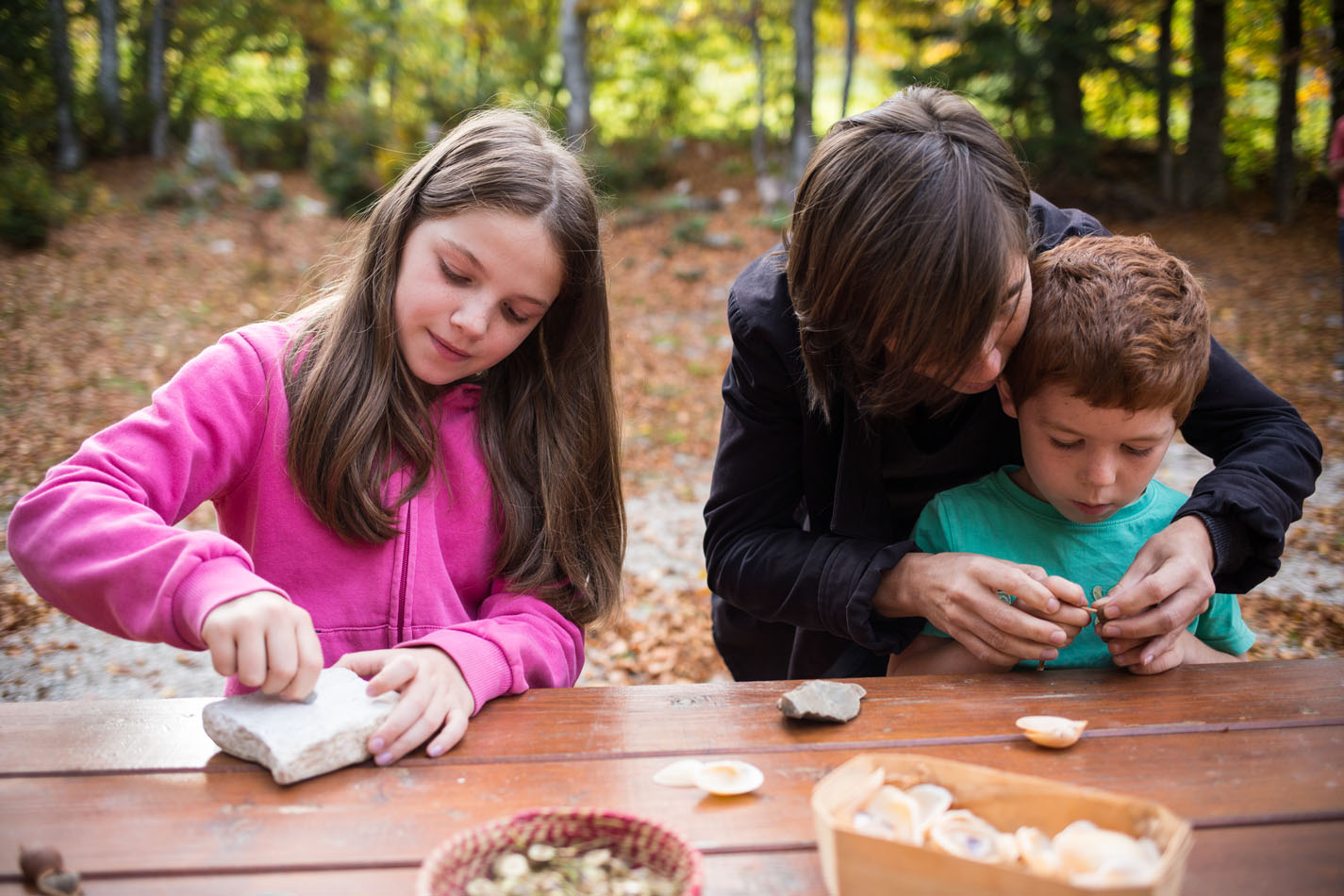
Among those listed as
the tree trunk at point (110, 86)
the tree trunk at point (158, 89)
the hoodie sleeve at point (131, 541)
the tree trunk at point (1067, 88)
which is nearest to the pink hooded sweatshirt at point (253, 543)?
the hoodie sleeve at point (131, 541)

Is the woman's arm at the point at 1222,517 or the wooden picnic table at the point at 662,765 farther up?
the woman's arm at the point at 1222,517

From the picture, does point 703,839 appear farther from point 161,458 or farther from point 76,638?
point 76,638

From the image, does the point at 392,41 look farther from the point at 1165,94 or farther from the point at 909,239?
the point at 909,239

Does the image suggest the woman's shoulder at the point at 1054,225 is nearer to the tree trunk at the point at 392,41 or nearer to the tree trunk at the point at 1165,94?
the tree trunk at the point at 1165,94

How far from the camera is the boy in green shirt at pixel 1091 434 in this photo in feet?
5.70

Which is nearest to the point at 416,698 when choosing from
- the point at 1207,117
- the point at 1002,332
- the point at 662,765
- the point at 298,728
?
the point at 298,728

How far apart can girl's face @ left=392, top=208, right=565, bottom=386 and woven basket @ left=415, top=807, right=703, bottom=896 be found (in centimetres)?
95

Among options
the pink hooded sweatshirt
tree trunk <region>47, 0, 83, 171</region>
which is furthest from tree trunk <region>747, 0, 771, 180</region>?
the pink hooded sweatshirt

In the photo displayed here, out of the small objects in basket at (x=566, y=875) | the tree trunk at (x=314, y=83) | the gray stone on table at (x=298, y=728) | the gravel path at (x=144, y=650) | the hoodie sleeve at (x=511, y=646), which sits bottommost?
the gravel path at (x=144, y=650)

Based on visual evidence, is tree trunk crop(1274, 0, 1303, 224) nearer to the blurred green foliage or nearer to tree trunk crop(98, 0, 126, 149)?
the blurred green foliage

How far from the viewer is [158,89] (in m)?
12.6

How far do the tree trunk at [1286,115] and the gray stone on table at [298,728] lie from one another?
11649mm

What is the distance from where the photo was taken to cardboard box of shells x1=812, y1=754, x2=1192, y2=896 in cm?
90

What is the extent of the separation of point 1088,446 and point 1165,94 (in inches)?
391
